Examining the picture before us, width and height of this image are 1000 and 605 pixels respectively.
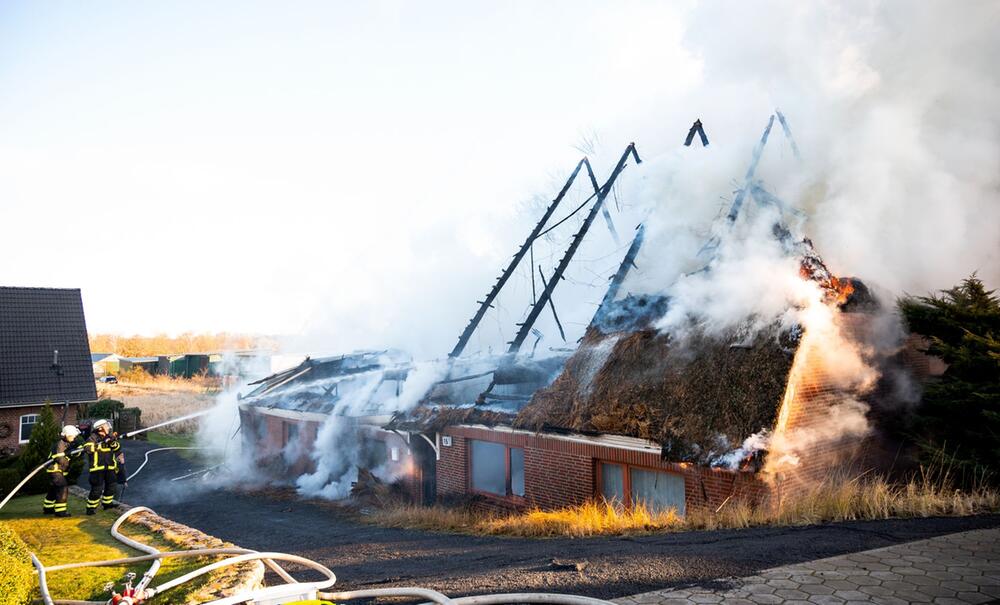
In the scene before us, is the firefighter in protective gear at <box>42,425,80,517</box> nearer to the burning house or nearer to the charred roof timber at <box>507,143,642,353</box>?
the burning house

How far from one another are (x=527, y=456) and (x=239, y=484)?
11417 millimetres

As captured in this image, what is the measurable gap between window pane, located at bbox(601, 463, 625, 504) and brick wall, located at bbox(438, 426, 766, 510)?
17cm

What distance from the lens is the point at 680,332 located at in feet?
35.9

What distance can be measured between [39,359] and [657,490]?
2240 cm

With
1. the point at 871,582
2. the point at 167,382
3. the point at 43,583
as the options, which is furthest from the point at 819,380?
the point at 167,382

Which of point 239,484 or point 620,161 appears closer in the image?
point 620,161

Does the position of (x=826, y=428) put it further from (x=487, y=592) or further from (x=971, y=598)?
(x=487, y=592)

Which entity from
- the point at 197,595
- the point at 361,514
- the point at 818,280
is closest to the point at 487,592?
the point at 197,595

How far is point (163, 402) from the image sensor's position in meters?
35.3

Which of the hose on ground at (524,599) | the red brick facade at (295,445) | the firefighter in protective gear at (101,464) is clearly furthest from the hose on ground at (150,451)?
the hose on ground at (524,599)

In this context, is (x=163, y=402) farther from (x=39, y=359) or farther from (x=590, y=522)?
(x=590, y=522)

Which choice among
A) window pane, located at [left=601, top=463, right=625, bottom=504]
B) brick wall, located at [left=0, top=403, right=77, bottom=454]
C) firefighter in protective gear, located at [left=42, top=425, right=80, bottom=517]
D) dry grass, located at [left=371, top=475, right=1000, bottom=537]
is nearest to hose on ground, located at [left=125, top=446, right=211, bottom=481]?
brick wall, located at [left=0, top=403, right=77, bottom=454]

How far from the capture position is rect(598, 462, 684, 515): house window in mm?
9383

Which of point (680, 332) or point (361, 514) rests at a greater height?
point (680, 332)
